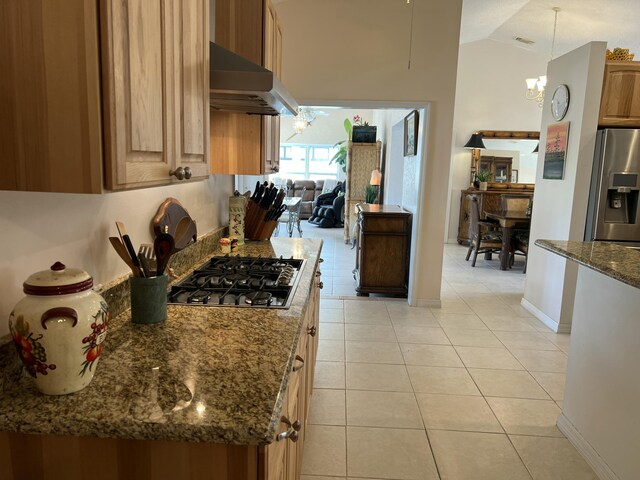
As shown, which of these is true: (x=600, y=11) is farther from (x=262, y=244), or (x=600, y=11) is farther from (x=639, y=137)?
(x=262, y=244)

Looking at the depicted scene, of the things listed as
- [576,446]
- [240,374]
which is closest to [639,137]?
[576,446]

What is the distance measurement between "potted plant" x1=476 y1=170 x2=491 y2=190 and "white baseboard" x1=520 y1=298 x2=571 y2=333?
3471 mm

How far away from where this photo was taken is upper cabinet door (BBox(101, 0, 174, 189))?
2.90 ft

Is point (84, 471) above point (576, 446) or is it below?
above

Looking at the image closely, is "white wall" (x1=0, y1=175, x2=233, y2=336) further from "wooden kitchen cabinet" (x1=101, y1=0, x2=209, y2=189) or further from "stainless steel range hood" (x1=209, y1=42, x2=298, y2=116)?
"stainless steel range hood" (x1=209, y1=42, x2=298, y2=116)

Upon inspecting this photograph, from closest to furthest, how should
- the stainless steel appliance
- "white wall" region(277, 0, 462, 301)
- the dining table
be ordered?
the stainless steel appliance < "white wall" region(277, 0, 462, 301) < the dining table

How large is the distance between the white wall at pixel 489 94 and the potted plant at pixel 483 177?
0.25m

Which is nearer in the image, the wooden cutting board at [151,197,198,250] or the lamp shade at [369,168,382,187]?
the wooden cutting board at [151,197,198,250]

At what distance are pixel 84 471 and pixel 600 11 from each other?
5891 millimetres

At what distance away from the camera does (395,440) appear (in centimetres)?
228

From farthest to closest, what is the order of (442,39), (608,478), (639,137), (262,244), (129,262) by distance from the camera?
(442,39) < (639,137) < (262,244) < (608,478) < (129,262)

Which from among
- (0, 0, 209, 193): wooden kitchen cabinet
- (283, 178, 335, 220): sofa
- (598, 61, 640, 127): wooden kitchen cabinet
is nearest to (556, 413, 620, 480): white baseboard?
(0, 0, 209, 193): wooden kitchen cabinet

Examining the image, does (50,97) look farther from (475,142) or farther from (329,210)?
(329,210)

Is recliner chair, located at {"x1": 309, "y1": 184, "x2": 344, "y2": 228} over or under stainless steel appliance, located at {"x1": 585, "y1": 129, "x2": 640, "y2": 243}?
under
